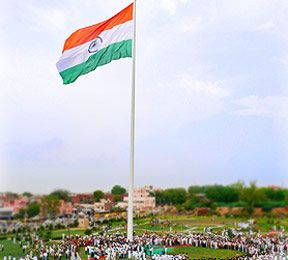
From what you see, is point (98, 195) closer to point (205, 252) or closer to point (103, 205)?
point (103, 205)

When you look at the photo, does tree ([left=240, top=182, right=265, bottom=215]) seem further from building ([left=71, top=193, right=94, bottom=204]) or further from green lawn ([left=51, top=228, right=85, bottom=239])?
building ([left=71, top=193, right=94, bottom=204])

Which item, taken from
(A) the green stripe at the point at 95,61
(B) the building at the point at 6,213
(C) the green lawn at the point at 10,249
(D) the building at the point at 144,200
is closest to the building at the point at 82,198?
(D) the building at the point at 144,200

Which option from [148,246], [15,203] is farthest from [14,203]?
[148,246]

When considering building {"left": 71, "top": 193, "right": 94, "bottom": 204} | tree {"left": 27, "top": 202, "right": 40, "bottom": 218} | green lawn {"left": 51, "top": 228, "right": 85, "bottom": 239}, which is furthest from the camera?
Answer: building {"left": 71, "top": 193, "right": 94, "bottom": 204}

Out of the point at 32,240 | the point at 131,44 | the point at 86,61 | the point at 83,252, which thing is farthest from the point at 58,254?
the point at 131,44

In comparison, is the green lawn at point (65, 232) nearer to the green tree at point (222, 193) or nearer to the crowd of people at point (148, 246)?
the crowd of people at point (148, 246)

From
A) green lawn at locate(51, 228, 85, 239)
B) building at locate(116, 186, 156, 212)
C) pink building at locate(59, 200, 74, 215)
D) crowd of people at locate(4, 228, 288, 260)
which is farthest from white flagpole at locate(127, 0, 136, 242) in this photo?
building at locate(116, 186, 156, 212)
